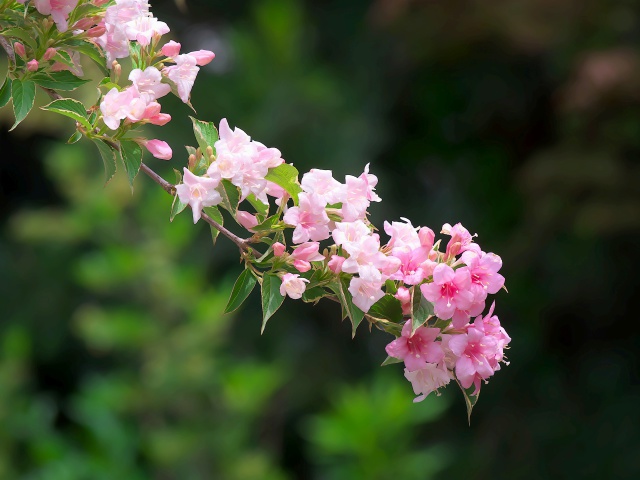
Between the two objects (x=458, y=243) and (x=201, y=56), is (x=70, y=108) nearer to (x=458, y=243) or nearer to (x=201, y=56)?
(x=201, y=56)

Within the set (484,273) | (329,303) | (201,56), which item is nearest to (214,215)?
(201,56)

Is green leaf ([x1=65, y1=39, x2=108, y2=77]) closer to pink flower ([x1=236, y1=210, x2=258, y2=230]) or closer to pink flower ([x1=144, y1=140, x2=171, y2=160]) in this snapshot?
pink flower ([x1=144, y1=140, x2=171, y2=160])

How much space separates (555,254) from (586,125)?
743 millimetres

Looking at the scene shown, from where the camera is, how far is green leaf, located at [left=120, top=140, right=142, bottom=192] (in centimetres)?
93

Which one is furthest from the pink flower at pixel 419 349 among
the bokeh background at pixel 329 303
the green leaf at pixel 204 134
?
the bokeh background at pixel 329 303

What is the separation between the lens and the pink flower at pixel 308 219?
2.96ft

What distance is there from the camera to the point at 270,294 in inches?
36.1

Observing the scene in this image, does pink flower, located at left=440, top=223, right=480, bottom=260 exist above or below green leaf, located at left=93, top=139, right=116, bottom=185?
above

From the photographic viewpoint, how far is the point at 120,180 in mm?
4289

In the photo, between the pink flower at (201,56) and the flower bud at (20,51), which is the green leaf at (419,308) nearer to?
the pink flower at (201,56)

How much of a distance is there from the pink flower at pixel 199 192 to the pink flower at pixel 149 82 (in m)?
0.09

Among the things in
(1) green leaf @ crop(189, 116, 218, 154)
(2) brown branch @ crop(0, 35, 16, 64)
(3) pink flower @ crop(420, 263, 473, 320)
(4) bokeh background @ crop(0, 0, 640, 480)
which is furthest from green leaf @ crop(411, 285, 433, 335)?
(4) bokeh background @ crop(0, 0, 640, 480)

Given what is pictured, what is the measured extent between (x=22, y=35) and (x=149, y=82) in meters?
0.15

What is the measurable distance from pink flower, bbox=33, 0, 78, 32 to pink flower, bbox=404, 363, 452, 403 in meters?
0.45
